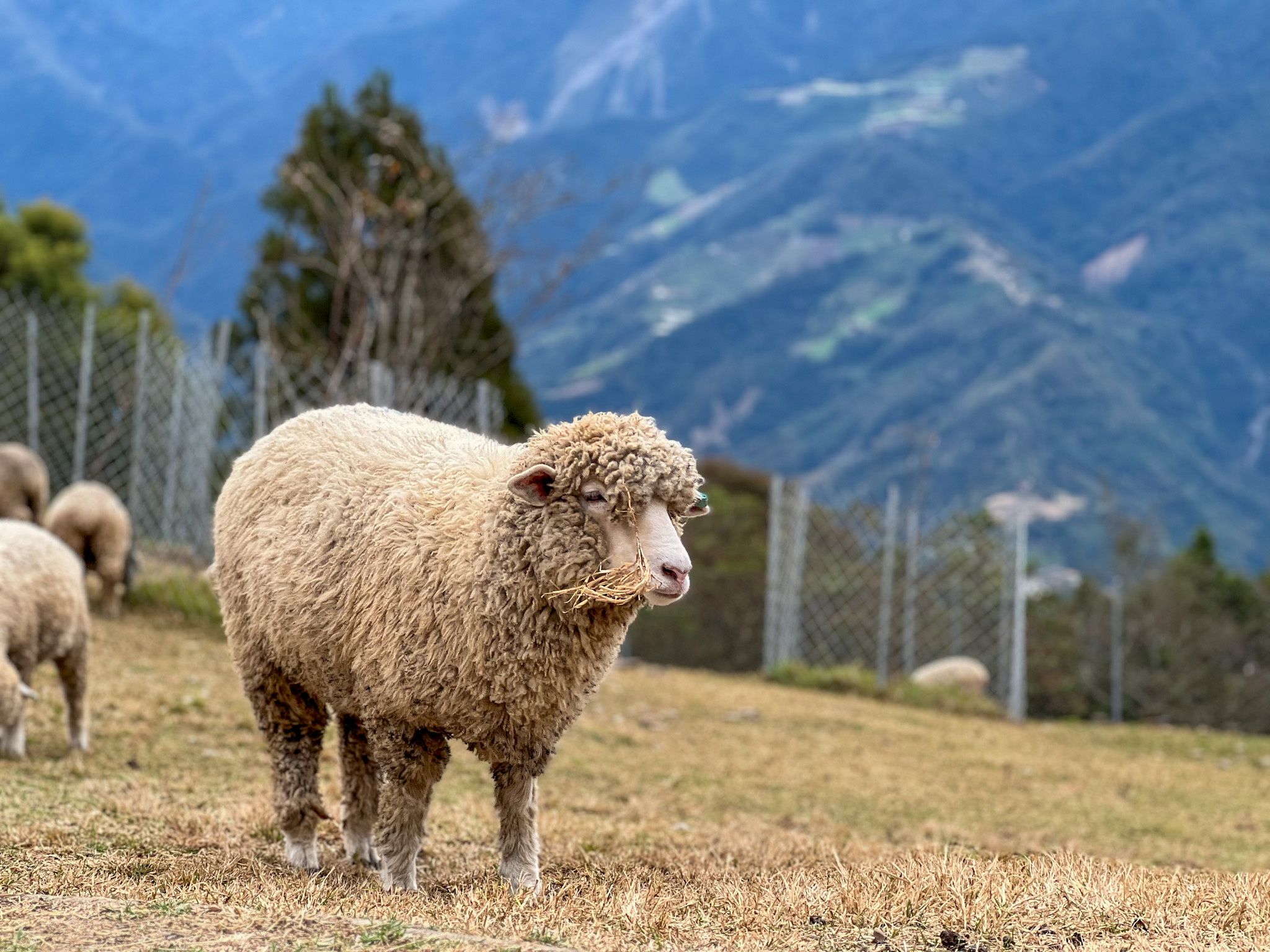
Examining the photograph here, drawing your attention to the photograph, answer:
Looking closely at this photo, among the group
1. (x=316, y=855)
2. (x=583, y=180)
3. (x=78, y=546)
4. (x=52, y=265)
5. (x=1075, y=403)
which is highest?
(x=1075, y=403)

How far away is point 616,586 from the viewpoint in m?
3.60

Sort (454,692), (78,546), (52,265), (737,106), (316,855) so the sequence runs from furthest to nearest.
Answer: (737,106) < (52,265) < (78,546) < (316,855) < (454,692)

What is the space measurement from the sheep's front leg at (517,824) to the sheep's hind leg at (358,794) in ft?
2.31

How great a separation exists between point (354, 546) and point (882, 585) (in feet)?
37.3

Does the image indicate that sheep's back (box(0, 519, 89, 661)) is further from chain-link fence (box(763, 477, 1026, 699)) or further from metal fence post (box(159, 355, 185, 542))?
chain-link fence (box(763, 477, 1026, 699))

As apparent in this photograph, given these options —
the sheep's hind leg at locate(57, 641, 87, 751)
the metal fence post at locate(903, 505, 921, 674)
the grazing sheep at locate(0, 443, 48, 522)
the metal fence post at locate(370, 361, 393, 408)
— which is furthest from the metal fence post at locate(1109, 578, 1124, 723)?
the sheep's hind leg at locate(57, 641, 87, 751)

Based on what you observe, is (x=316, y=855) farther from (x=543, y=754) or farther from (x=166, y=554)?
(x=166, y=554)

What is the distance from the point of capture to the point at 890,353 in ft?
324

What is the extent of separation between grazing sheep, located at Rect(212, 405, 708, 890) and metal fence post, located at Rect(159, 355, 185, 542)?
7548 millimetres

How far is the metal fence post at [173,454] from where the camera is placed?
459 inches

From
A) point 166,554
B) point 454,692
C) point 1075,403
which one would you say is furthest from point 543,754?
point 1075,403

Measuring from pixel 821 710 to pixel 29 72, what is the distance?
155m

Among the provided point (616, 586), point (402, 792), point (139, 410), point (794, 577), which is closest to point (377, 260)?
point (139, 410)

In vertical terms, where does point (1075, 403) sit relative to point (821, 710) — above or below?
above
